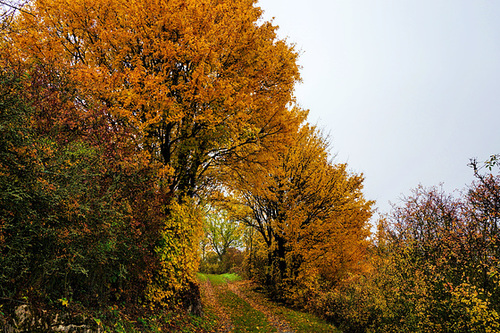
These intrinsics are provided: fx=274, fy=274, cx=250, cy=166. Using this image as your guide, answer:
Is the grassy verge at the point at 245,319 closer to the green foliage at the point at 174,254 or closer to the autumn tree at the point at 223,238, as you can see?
the green foliage at the point at 174,254

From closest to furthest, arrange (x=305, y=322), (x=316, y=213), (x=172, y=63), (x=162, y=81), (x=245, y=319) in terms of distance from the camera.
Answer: (x=162, y=81) < (x=172, y=63) < (x=305, y=322) < (x=245, y=319) < (x=316, y=213)

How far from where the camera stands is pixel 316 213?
17.5 metres

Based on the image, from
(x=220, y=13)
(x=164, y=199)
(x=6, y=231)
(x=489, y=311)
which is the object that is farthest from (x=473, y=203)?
(x=6, y=231)

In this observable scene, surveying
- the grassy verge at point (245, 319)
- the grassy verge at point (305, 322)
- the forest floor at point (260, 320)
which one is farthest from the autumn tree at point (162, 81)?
the grassy verge at point (305, 322)

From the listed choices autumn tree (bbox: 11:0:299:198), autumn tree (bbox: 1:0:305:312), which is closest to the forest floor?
autumn tree (bbox: 1:0:305:312)

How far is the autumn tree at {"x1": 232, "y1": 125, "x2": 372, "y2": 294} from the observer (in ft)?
54.0

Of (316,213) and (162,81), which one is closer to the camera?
(162,81)

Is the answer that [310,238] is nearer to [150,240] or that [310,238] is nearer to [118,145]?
[150,240]

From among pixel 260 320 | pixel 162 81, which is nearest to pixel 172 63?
pixel 162 81

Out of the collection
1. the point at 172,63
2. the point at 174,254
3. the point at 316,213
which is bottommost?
the point at 174,254

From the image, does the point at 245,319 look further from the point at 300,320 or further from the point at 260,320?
the point at 300,320

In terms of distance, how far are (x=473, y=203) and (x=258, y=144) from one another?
709 cm

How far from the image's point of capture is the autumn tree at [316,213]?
648 inches

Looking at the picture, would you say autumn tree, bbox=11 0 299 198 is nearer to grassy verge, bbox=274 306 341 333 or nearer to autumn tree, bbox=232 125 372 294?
autumn tree, bbox=232 125 372 294
